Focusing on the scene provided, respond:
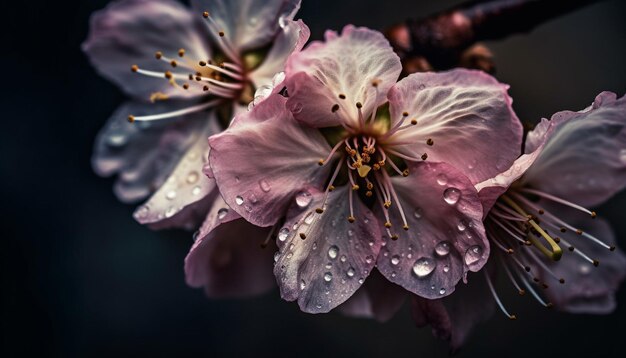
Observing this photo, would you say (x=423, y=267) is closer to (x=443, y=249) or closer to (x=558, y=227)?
(x=443, y=249)

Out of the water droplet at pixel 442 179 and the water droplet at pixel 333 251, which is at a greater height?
the water droplet at pixel 442 179

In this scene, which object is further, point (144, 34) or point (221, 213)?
point (144, 34)

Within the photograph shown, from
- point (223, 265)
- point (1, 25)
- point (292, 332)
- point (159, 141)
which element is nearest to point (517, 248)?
point (223, 265)

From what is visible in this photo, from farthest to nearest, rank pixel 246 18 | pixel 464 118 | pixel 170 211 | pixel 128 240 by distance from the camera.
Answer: pixel 128 240
pixel 246 18
pixel 170 211
pixel 464 118

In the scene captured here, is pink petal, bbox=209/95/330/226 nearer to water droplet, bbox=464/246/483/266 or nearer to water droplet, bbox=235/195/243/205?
water droplet, bbox=235/195/243/205

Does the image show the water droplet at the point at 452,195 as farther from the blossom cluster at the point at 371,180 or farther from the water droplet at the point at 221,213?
the water droplet at the point at 221,213

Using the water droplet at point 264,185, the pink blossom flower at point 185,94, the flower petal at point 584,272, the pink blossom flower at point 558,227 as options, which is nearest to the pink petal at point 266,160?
the water droplet at point 264,185

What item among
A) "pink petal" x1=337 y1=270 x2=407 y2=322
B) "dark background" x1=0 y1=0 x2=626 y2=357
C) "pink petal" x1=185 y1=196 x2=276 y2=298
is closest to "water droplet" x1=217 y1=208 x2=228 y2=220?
"pink petal" x1=185 y1=196 x2=276 y2=298

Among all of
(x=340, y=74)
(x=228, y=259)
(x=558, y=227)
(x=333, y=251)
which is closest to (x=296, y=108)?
(x=340, y=74)
